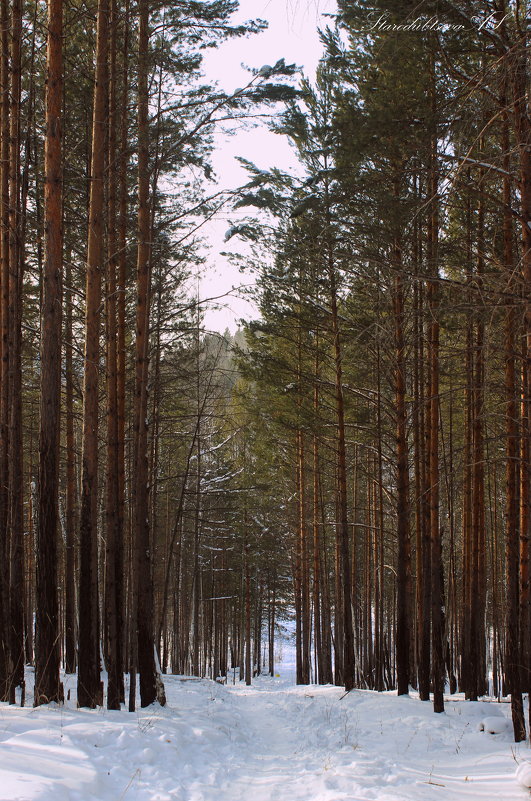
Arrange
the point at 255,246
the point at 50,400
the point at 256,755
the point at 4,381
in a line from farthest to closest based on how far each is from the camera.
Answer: the point at 255,246, the point at 4,381, the point at 256,755, the point at 50,400

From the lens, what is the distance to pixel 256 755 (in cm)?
711

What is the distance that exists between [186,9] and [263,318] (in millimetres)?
7526

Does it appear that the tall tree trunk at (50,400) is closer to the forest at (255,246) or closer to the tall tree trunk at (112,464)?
the forest at (255,246)

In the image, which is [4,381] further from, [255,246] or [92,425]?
[255,246]

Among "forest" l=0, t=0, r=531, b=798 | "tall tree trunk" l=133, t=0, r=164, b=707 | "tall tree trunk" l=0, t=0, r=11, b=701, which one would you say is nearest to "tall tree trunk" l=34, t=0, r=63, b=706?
"forest" l=0, t=0, r=531, b=798

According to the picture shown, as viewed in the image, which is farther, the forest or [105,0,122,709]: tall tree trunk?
[105,0,122,709]: tall tree trunk

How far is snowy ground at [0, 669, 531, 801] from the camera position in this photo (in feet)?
14.6

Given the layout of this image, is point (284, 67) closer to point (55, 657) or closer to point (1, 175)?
point (1, 175)

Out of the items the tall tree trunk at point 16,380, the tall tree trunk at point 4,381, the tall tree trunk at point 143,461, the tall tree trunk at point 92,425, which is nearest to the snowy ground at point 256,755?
the tall tree trunk at point 92,425

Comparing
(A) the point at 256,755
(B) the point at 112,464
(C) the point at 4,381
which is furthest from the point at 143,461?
(A) the point at 256,755

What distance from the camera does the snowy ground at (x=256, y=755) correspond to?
4.46 metres

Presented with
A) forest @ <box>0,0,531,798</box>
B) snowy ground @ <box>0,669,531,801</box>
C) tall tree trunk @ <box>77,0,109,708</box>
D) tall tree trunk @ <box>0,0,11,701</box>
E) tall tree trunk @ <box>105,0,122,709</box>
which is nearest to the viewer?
snowy ground @ <box>0,669,531,801</box>

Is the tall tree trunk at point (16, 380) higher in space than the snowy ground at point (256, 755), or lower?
higher

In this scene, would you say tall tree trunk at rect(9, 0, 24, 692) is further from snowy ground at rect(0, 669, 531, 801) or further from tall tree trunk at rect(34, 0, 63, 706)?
snowy ground at rect(0, 669, 531, 801)
